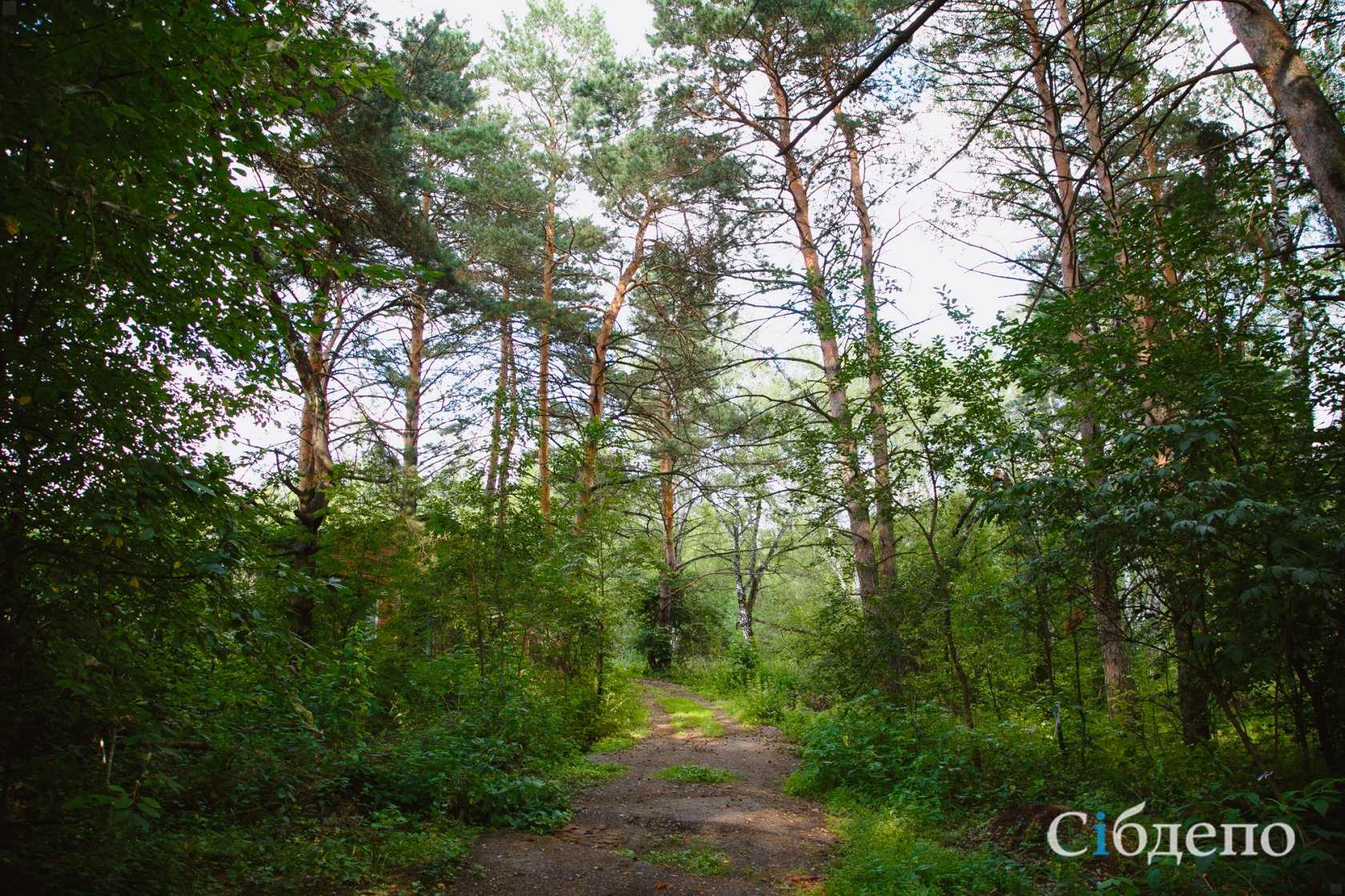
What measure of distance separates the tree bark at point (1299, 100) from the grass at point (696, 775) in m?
6.98

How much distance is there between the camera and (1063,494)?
4.86 metres

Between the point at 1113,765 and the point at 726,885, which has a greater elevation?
the point at 1113,765

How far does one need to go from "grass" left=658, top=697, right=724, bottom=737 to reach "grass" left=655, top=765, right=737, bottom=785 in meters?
3.24

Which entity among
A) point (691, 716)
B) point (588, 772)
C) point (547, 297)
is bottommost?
point (691, 716)

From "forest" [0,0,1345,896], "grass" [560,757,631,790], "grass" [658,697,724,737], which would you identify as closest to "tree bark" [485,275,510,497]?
"forest" [0,0,1345,896]

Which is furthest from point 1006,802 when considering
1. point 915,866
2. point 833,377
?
point 833,377

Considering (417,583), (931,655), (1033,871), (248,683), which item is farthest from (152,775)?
(931,655)

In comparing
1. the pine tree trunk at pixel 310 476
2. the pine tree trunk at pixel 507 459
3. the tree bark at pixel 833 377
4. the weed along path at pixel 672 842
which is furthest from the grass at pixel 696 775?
the pine tree trunk at pixel 310 476

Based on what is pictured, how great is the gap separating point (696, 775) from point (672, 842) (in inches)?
94.4

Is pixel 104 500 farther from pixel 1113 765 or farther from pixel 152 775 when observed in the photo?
pixel 1113 765

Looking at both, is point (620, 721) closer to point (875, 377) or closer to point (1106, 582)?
point (875, 377)

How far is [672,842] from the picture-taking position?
5480 mm

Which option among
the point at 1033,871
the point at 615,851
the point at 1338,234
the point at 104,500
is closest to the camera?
the point at 104,500

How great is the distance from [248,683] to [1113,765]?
20.4ft
